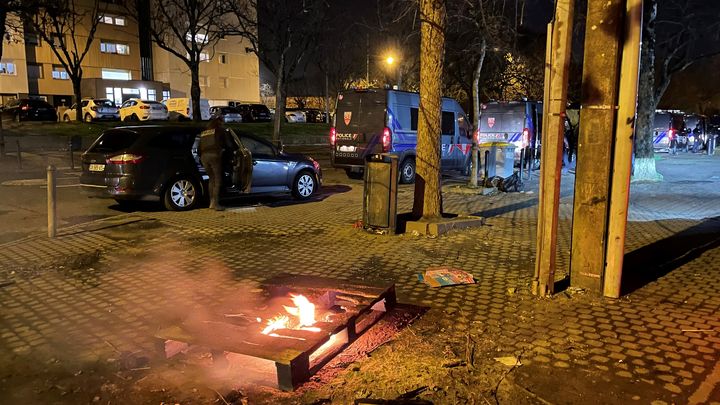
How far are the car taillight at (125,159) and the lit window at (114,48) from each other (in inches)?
2037

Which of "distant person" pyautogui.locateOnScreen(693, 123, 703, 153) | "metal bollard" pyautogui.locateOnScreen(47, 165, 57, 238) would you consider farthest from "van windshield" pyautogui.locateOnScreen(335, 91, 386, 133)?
"distant person" pyautogui.locateOnScreen(693, 123, 703, 153)

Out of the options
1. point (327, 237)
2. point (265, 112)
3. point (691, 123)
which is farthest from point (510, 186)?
point (265, 112)

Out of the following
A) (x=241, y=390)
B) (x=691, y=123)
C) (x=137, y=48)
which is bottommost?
(x=241, y=390)

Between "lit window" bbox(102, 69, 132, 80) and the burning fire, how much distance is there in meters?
57.7

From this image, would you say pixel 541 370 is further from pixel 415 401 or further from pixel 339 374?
pixel 339 374

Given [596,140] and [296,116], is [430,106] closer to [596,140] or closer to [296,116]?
[596,140]

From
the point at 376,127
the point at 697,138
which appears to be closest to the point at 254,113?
the point at 697,138

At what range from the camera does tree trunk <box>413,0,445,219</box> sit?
8.06 meters

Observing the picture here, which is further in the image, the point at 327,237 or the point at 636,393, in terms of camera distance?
the point at 327,237

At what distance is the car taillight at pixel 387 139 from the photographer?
13.6m

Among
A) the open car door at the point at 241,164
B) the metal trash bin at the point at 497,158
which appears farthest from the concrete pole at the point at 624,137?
the metal trash bin at the point at 497,158

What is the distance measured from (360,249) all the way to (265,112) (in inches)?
1379

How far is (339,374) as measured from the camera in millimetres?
3738

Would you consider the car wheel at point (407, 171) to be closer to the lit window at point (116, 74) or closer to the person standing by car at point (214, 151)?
the person standing by car at point (214, 151)
